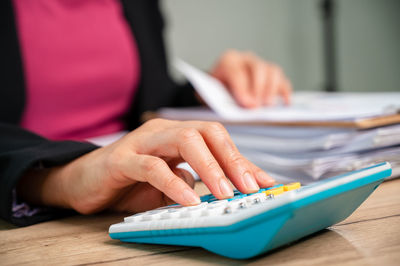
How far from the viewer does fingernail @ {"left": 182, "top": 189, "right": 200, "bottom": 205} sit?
0.35 m

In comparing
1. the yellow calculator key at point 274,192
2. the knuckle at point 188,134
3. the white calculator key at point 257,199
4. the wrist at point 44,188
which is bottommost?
the wrist at point 44,188

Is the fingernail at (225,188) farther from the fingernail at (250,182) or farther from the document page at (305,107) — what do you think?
the document page at (305,107)

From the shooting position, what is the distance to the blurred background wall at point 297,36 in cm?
168

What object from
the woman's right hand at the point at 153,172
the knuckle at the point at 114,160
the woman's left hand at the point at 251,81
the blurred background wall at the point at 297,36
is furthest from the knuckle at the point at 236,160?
the blurred background wall at the point at 297,36

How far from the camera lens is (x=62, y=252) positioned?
1.11 ft

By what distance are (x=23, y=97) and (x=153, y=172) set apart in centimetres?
42

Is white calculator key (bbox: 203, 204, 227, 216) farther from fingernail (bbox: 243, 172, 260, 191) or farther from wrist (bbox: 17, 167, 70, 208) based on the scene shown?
wrist (bbox: 17, 167, 70, 208)

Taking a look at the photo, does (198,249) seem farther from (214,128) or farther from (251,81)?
(251,81)

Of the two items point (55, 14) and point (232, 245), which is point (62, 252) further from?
point (55, 14)

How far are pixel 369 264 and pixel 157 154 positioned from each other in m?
0.22

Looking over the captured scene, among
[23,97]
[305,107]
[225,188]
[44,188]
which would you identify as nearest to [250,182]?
[225,188]

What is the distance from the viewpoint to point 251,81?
3.04 ft

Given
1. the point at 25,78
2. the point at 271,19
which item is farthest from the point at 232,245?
the point at 271,19

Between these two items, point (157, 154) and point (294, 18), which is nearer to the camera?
point (157, 154)
